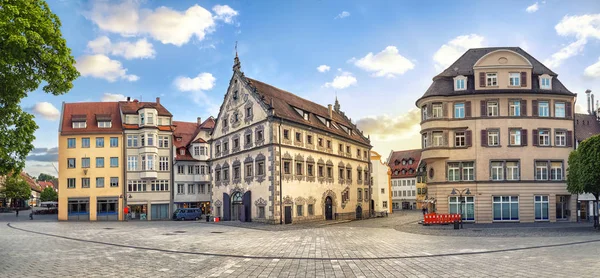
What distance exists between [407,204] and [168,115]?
2618 inches

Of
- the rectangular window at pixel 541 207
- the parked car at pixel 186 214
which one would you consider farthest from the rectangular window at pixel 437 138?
the parked car at pixel 186 214

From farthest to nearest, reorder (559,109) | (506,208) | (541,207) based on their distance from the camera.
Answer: (559,109) → (541,207) → (506,208)

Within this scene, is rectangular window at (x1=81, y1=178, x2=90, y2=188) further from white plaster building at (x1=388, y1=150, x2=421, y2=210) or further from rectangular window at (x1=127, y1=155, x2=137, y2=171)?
white plaster building at (x1=388, y1=150, x2=421, y2=210)

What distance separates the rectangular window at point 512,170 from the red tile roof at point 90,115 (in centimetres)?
5016

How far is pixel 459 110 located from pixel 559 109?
1055 cm

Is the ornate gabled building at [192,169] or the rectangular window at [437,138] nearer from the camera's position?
the rectangular window at [437,138]

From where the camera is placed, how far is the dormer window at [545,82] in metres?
46.8

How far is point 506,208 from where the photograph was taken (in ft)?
150

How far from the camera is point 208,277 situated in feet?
56.2

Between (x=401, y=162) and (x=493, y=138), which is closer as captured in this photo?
(x=493, y=138)

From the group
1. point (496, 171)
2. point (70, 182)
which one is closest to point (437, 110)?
point (496, 171)

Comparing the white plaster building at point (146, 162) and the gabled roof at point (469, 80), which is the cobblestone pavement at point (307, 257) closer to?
the gabled roof at point (469, 80)

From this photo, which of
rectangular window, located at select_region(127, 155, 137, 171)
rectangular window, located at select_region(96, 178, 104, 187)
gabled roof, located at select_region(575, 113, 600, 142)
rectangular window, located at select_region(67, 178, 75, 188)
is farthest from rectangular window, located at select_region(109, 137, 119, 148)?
gabled roof, located at select_region(575, 113, 600, 142)

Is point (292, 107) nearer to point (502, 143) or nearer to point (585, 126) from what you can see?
point (502, 143)
